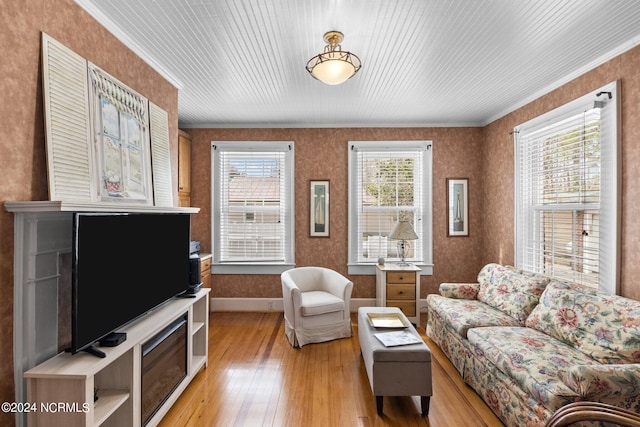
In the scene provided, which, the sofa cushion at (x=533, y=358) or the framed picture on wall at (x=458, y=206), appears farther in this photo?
the framed picture on wall at (x=458, y=206)

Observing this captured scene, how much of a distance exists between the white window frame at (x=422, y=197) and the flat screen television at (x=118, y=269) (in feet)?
8.17

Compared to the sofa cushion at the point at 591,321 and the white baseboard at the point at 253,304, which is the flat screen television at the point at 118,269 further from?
the sofa cushion at the point at 591,321

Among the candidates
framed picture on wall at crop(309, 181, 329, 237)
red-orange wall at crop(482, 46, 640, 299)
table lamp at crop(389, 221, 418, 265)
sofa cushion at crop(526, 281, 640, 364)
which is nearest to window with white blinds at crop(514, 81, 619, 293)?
red-orange wall at crop(482, 46, 640, 299)

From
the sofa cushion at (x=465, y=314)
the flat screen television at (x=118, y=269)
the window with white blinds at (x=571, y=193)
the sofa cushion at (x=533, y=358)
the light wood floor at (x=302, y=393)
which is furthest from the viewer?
the sofa cushion at (x=465, y=314)

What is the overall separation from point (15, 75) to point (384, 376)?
280 cm

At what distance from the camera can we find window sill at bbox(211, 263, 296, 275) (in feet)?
14.5

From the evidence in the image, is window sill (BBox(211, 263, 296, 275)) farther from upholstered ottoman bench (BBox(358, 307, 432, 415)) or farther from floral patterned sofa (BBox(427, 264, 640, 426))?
upholstered ottoman bench (BBox(358, 307, 432, 415))

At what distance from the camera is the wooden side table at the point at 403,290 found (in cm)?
392

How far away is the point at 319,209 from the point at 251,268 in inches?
52.1

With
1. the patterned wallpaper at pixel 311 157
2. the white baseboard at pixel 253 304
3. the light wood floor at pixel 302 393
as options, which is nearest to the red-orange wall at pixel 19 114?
the patterned wallpaper at pixel 311 157

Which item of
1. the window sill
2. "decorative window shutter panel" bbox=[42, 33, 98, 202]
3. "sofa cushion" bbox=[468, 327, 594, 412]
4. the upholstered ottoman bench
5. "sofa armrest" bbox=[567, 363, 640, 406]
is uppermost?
"decorative window shutter panel" bbox=[42, 33, 98, 202]

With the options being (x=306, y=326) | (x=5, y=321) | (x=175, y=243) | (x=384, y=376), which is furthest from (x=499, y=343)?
(x=5, y=321)

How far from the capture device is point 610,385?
1.62 m

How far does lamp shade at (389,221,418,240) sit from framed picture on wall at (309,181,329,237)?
3.29 feet
